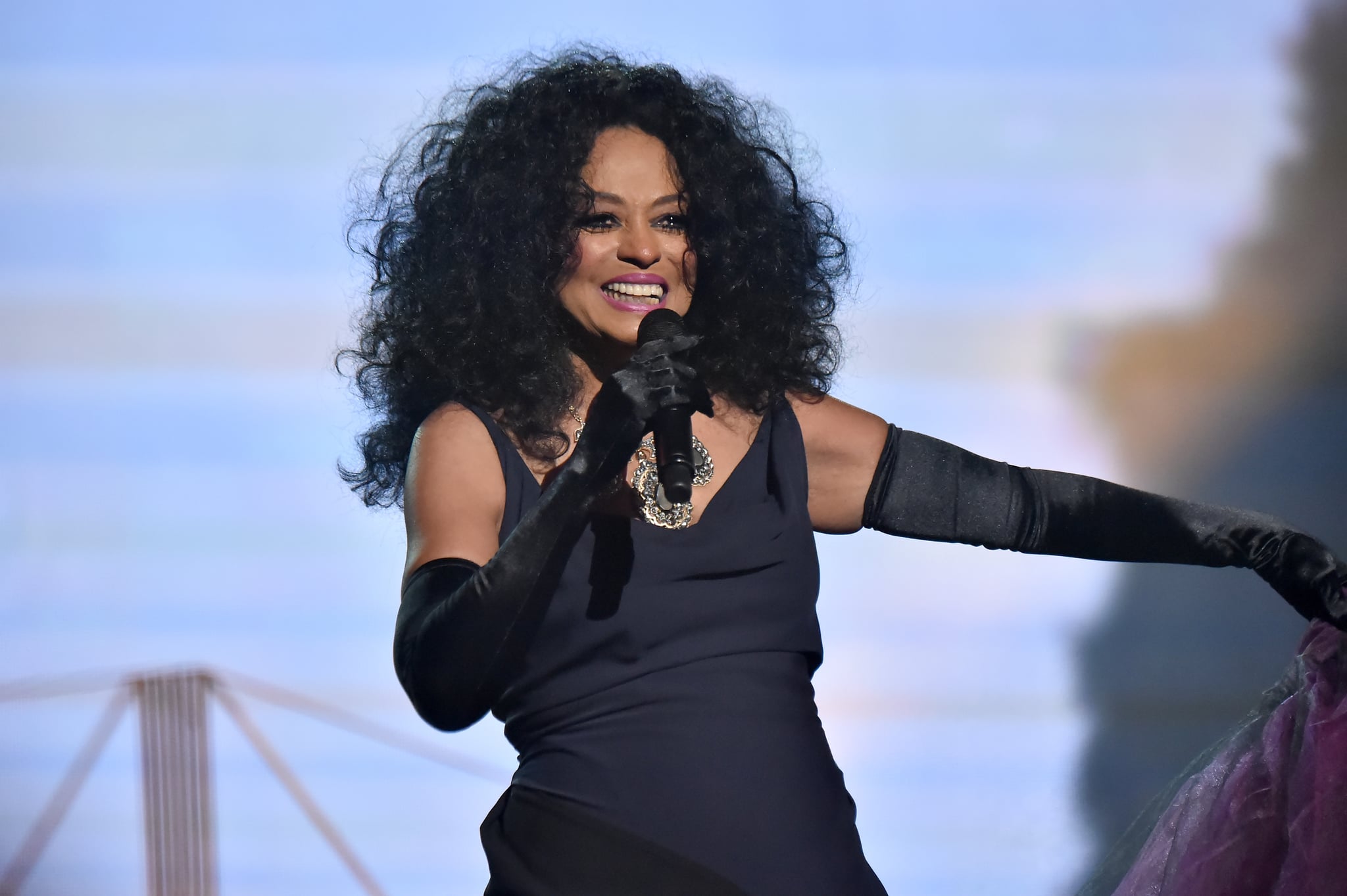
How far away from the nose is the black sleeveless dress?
0.76 feet

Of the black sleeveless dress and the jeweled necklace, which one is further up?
the jeweled necklace

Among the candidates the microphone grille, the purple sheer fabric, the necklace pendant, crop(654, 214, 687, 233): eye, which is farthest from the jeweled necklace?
the purple sheer fabric

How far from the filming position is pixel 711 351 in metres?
1.56

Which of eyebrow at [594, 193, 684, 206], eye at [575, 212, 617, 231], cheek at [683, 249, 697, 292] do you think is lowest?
cheek at [683, 249, 697, 292]

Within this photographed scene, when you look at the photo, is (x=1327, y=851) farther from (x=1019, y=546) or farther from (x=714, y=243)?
(x=714, y=243)

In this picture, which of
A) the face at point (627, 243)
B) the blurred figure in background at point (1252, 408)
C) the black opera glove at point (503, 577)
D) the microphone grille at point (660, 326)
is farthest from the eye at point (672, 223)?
the blurred figure in background at point (1252, 408)

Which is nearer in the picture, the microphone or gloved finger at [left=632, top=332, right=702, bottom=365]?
the microphone

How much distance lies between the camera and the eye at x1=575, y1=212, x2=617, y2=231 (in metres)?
1.45

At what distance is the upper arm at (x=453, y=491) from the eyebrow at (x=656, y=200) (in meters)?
0.27

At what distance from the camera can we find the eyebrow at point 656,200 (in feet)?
4.78

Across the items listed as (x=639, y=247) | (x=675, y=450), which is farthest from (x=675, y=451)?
(x=639, y=247)

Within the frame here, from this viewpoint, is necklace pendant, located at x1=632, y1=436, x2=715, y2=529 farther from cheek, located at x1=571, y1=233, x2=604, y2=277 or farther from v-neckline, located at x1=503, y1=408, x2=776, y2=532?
cheek, located at x1=571, y1=233, x2=604, y2=277

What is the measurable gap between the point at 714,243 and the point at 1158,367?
117cm

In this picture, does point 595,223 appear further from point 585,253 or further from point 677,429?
point 677,429
